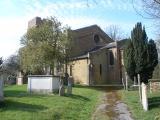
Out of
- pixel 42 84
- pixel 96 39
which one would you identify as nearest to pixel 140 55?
pixel 42 84

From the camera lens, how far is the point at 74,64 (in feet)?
172

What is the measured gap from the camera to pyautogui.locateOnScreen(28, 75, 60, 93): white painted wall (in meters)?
26.2

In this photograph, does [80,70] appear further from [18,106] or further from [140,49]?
[18,106]

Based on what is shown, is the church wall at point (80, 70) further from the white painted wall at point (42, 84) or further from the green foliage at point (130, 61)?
the white painted wall at point (42, 84)

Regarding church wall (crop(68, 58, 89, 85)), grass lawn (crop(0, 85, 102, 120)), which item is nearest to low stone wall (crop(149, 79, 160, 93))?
grass lawn (crop(0, 85, 102, 120))

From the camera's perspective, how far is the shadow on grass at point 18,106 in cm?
1744

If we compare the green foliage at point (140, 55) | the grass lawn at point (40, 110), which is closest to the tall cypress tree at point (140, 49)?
the green foliage at point (140, 55)

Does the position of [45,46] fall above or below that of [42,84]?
above

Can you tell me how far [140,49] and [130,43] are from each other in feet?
6.00

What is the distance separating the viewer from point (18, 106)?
60.5 feet

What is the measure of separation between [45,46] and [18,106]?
78.5 ft

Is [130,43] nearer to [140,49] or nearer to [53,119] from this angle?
[140,49]

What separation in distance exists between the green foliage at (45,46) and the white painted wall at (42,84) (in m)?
15.0

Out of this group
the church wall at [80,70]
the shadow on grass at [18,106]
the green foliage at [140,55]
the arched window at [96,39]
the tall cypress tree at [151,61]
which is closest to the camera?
the shadow on grass at [18,106]
